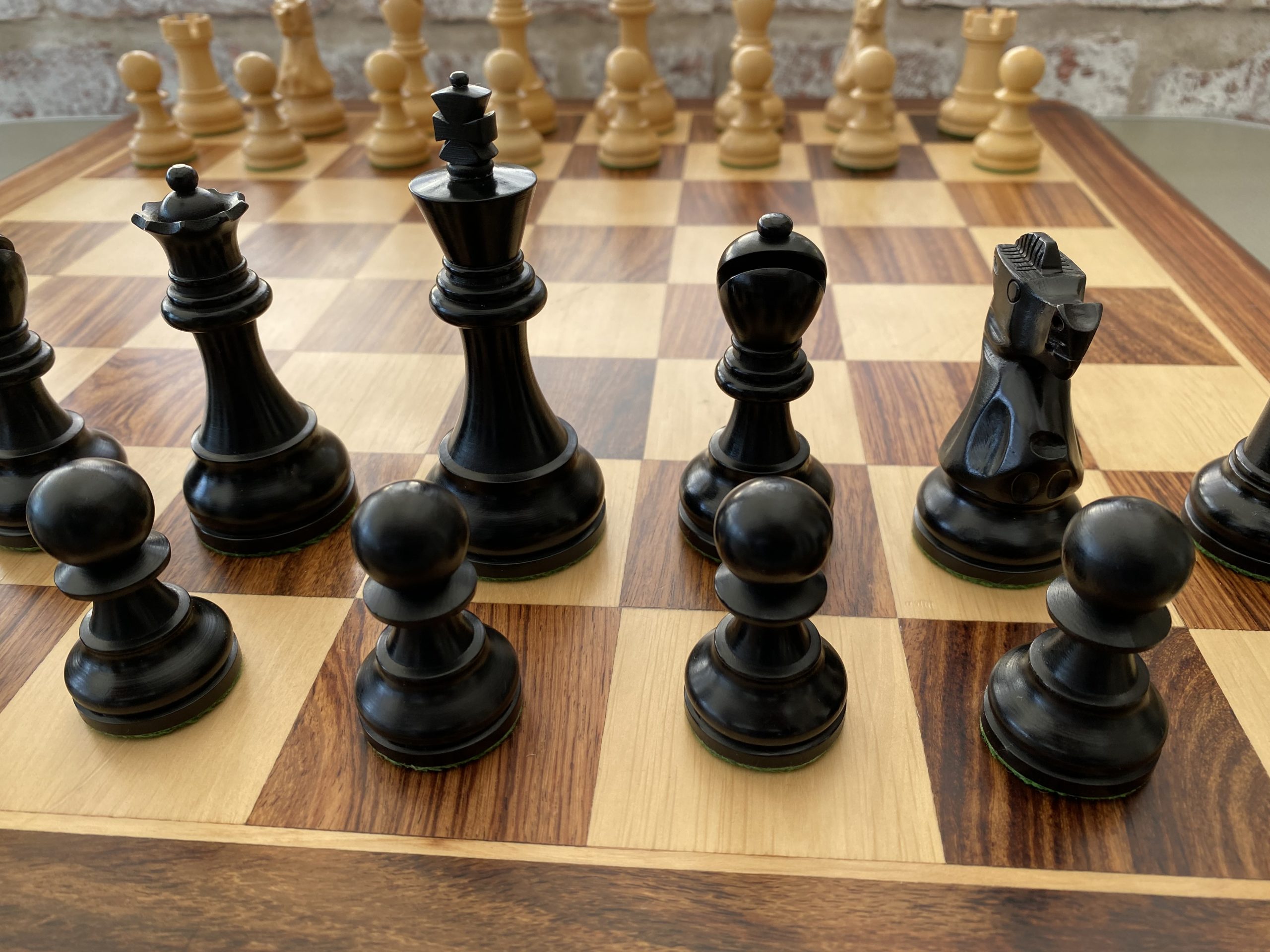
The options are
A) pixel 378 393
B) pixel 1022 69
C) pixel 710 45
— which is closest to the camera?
pixel 378 393

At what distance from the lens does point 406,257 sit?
1.67 metres

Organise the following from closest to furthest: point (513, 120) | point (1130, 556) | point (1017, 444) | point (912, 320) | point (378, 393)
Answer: point (1130, 556)
point (1017, 444)
point (378, 393)
point (912, 320)
point (513, 120)

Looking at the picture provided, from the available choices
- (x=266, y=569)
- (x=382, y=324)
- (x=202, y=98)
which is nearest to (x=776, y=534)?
(x=266, y=569)

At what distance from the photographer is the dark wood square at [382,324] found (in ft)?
4.61

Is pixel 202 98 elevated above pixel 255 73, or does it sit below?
below

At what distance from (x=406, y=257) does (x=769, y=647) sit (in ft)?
3.83

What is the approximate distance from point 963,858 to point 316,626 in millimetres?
608

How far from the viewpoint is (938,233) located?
5.55 feet

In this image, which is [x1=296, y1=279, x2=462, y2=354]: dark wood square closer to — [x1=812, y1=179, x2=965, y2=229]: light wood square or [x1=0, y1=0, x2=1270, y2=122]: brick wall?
[x1=812, y1=179, x2=965, y2=229]: light wood square

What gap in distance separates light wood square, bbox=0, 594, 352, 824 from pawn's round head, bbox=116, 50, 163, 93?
4.99ft

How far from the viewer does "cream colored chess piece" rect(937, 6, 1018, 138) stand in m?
1.98

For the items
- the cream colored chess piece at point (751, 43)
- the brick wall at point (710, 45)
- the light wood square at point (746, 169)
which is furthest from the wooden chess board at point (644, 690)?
the brick wall at point (710, 45)

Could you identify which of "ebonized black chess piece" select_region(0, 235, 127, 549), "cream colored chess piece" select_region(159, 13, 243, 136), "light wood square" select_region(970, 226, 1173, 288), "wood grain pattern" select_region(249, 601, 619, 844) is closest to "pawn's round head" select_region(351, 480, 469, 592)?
"wood grain pattern" select_region(249, 601, 619, 844)

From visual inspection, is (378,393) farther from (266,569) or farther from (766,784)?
(766,784)
